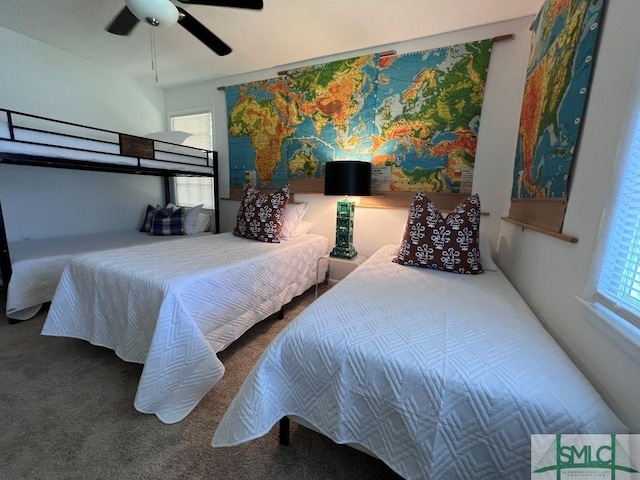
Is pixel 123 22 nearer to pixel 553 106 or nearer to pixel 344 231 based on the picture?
pixel 344 231

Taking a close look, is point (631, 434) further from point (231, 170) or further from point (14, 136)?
point (231, 170)

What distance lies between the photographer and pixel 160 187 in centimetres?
362

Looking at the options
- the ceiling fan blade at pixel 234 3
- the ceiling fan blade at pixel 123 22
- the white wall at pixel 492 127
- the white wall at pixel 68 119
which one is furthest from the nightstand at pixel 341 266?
the white wall at pixel 68 119

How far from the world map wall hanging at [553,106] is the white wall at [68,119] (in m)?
3.86

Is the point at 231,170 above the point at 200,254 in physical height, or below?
above

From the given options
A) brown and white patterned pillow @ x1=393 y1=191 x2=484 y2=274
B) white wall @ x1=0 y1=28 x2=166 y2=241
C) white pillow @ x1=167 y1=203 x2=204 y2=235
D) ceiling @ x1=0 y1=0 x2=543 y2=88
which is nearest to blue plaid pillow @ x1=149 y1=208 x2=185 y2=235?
white pillow @ x1=167 y1=203 x2=204 y2=235

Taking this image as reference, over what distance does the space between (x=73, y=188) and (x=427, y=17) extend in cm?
377

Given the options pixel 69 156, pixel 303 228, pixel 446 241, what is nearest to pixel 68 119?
pixel 69 156

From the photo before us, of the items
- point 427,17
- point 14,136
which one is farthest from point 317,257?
point 14,136

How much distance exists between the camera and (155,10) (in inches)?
54.2

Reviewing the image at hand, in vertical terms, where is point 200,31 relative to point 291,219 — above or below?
above

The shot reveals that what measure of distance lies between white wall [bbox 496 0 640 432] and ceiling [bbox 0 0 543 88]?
1339 millimetres

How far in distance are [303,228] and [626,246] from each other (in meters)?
2.24

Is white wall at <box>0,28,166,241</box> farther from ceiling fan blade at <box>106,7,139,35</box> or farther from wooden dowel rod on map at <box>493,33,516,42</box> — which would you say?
wooden dowel rod on map at <box>493,33,516,42</box>
